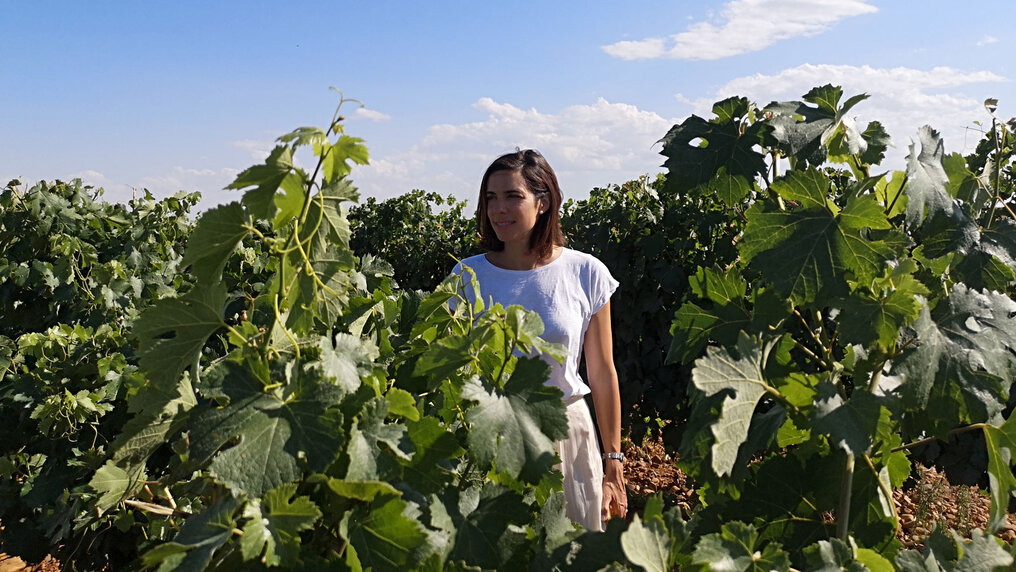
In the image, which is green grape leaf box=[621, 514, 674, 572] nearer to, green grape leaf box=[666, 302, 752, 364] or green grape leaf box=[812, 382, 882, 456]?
green grape leaf box=[812, 382, 882, 456]

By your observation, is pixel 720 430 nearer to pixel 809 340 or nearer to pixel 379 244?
pixel 809 340

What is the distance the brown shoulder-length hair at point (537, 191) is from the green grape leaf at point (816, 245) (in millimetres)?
1777

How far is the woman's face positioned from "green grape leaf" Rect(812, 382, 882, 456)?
188 cm

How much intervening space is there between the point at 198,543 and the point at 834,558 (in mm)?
841

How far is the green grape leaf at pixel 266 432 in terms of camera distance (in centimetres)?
99

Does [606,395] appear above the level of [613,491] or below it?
above

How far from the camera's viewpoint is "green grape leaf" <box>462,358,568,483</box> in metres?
1.12

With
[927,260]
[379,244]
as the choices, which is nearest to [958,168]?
[927,260]

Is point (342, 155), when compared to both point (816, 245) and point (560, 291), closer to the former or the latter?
point (816, 245)

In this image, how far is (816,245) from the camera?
1249 millimetres

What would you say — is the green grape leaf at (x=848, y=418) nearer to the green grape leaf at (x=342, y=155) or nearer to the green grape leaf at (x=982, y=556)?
the green grape leaf at (x=982, y=556)

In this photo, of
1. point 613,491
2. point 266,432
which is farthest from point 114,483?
point 613,491

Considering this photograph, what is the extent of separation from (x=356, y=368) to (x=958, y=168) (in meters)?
1.20

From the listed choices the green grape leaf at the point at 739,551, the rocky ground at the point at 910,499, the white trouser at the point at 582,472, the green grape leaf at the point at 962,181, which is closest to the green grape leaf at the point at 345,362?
the green grape leaf at the point at 739,551
